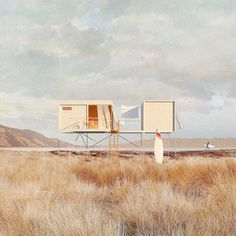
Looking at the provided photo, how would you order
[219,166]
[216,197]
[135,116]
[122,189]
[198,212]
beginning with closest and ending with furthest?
[198,212]
[216,197]
[122,189]
[219,166]
[135,116]

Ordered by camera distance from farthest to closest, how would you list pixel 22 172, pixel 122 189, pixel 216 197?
pixel 22 172, pixel 122 189, pixel 216 197

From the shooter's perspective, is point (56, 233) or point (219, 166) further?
point (219, 166)

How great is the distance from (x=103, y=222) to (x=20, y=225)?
893 mm

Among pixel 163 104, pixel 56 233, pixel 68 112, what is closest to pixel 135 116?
pixel 163 104

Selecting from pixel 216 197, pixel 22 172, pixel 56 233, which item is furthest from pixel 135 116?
pixel 56 233

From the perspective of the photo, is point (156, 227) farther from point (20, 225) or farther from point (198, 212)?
point (20, 225)

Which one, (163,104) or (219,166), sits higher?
(163,104)

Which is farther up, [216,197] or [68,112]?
[68,112]

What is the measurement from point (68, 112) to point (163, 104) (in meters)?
5.45

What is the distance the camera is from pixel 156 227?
160 inches

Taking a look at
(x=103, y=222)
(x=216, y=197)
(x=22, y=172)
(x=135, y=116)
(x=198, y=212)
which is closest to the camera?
(x=103, y=222)

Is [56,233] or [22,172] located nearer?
[56,233]

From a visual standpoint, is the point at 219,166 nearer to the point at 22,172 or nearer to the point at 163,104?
the point at 22,172

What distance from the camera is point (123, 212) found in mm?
4613
